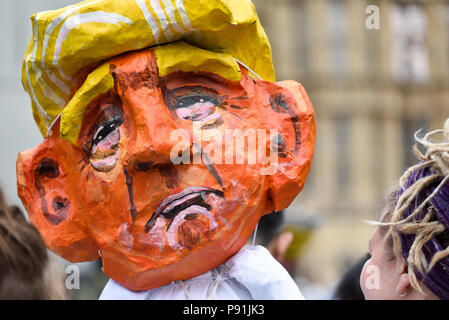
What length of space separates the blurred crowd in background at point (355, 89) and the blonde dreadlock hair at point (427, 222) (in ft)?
39.4

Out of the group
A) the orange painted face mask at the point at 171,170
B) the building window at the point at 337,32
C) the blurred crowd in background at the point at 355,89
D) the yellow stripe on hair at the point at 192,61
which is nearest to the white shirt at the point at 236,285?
the orange painted face mask at the point at 171,170

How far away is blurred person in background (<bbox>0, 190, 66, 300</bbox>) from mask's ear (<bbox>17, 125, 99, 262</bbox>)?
33cm

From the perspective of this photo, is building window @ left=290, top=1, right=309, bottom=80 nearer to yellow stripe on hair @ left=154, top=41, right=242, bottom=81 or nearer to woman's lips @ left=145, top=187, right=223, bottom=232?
yellow stripe on hair @ left=154, top=41, right=242, bottom=81

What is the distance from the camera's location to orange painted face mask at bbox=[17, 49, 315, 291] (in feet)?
5.64

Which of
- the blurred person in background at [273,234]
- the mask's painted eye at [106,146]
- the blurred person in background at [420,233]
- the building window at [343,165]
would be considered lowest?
the building window at [343,165]

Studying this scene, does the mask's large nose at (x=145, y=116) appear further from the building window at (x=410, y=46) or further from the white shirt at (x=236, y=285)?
the building window at (x=410, y=46)

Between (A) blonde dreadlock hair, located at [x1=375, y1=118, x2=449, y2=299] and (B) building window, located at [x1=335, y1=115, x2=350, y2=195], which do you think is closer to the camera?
(A) blonde dreadlock hair, located at [x1=375, y1=118, x2=449, y2=299]

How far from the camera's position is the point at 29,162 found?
1953 mm

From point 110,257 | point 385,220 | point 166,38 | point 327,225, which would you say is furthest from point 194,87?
point 327,225

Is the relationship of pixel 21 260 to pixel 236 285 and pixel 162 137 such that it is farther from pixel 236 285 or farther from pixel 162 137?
pixel 236 285

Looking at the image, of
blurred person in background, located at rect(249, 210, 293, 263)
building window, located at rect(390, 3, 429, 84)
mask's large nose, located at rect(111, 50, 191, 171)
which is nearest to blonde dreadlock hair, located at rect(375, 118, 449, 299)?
mask's large nose, located at rect(111, 50, 191, 171)

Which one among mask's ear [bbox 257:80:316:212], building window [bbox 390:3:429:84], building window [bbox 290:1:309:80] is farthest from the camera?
building window [bbox 390:3:429:84]

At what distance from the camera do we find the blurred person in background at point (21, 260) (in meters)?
1.45

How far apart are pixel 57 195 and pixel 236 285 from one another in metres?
0.63
